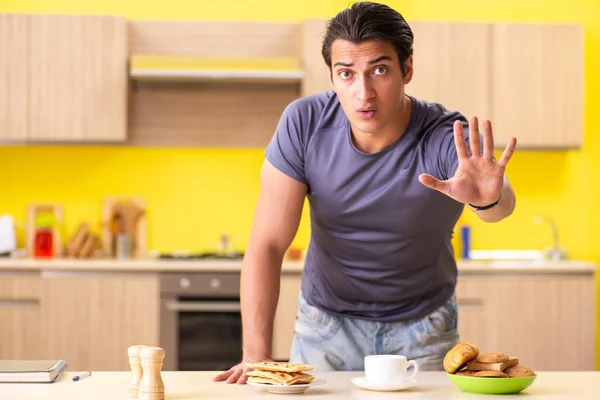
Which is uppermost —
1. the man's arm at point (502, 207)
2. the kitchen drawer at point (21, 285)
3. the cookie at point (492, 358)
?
the man's arm at point (502, 207)

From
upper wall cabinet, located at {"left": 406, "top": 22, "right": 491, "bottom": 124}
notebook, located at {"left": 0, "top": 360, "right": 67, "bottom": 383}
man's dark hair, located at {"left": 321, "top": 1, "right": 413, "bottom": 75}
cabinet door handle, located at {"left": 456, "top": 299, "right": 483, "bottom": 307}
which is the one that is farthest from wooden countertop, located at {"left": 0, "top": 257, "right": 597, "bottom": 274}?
notebook, located at {"left": 0, "top": 360, "right": 67, "bottom": 383}

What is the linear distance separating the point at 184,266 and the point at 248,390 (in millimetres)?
2635

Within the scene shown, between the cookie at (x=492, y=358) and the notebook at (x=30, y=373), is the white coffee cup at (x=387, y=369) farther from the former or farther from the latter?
the notebook at (x=30, y=373)

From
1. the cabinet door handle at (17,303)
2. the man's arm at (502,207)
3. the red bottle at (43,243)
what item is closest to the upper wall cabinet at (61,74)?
the red bottle at (43,243)

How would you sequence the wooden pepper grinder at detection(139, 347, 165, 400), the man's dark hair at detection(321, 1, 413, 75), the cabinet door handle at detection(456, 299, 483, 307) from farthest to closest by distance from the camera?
the cabinet door handle at detection(456, 299, 483, 307) < the man's dark hair at detection(321, 1, 413, 75) < the wooden pepper grinder at detection(139, 347, 165, 400)

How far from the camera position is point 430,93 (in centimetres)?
485

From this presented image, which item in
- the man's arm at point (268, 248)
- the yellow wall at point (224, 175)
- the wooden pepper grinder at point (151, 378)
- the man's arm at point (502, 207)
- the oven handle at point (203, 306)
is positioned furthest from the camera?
the yellow wall at point (224, 175)

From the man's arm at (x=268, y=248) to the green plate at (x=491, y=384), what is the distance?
23.9 inches

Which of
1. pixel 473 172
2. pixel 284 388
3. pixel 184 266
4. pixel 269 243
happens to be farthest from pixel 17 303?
pixel 473 172

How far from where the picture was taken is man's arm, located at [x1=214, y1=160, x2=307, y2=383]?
2.34m

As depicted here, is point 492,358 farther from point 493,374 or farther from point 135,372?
point 135,372

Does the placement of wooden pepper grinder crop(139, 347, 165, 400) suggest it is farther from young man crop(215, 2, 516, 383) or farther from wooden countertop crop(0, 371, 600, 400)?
young man crop(215, 2, 516, 383)

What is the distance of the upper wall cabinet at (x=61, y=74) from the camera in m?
4.76

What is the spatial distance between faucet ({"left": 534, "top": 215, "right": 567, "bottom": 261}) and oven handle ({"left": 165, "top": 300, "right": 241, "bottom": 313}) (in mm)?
1820
